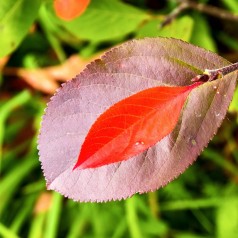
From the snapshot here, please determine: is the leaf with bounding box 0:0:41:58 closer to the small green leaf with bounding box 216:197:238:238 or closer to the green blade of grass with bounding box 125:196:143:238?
the green blade of grass with bounding box 125:196:143:238

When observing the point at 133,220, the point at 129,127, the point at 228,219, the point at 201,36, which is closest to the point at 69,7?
the point at 129,127

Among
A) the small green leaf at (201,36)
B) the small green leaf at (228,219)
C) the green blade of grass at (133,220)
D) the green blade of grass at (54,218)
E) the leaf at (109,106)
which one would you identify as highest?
the leaf at (109,106)

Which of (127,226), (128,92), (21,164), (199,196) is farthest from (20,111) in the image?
(128,92)

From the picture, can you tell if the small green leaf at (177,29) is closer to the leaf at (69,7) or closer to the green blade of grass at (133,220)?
the leaf at (69,7)

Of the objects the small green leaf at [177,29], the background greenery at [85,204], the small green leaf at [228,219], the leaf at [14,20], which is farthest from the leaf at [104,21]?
the small green leaf at [228,219]

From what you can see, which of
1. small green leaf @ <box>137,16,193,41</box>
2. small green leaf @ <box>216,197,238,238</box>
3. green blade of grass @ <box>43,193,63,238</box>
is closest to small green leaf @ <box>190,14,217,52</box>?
small green leaf @ <box>137,16,193,41</box>

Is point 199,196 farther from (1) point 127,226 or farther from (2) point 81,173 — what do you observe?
(2) point 81,173
